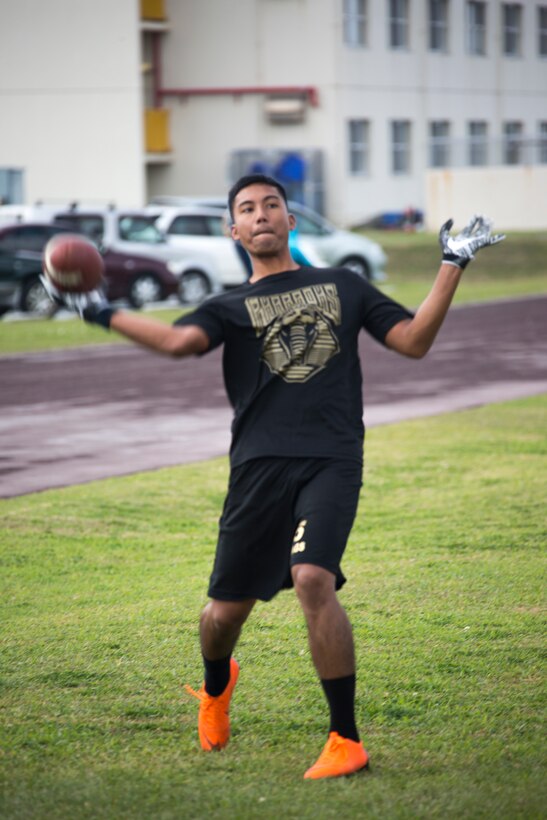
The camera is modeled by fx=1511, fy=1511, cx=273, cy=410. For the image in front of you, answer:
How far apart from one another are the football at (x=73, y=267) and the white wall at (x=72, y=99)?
1700 inches

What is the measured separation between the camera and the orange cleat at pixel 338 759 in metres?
4.68

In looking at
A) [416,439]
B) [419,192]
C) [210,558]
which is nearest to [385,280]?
[419,192]

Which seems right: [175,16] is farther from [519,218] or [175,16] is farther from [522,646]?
[522,646]

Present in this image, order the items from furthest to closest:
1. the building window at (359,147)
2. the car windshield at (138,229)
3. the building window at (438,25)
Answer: the building window at (438,25)
the building window at (359,147)
the car windshield at (138,229)

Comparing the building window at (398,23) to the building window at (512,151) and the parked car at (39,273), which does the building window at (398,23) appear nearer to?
the building window at (512,151)

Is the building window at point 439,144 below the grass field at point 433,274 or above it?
above

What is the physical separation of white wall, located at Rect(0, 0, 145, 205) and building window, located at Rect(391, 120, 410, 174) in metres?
9.20

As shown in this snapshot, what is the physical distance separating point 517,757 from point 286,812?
34.2 inches

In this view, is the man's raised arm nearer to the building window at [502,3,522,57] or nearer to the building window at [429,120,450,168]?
the building window at [429,120,450,168]

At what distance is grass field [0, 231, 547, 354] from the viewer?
2483 cm

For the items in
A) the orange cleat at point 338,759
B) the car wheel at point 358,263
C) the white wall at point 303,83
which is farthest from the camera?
the white wall at point 303,83

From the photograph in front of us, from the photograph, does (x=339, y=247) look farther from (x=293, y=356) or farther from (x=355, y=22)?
(x=293, y=356)

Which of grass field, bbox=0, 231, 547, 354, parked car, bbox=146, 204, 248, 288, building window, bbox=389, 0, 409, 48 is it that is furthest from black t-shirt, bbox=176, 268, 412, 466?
building window, bbox=389, 0, 409, 48

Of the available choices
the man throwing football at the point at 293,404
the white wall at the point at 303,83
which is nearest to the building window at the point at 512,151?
the white wall at the point at 303,83
